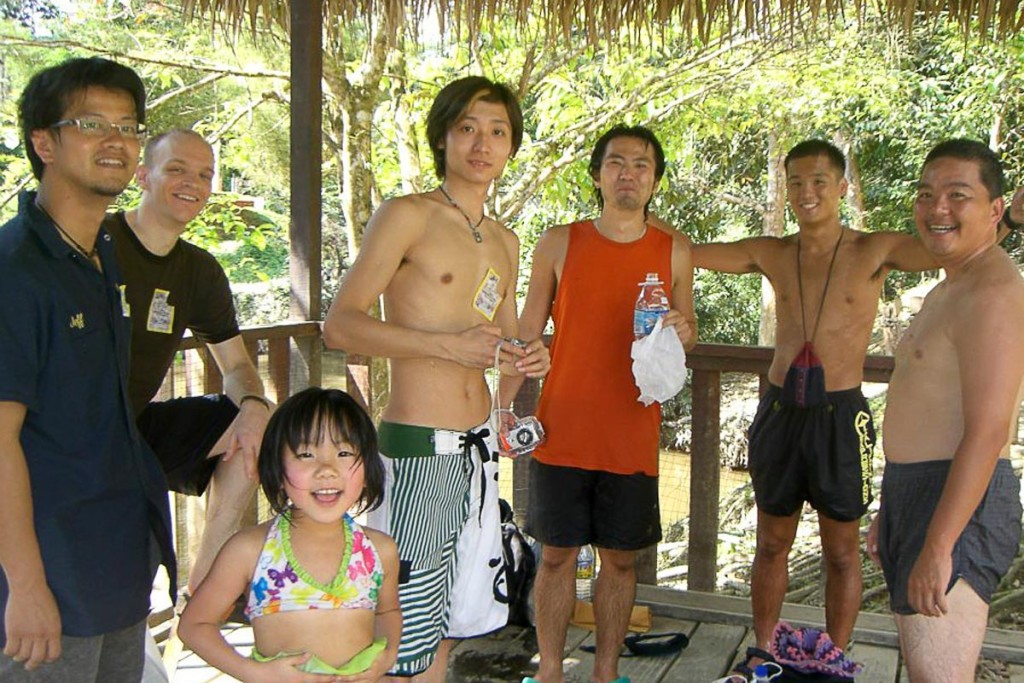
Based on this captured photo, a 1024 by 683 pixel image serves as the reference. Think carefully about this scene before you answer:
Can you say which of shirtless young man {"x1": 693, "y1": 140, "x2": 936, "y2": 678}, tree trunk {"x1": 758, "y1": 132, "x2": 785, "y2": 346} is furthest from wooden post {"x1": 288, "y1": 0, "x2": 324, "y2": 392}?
tree trunk {"x1": 758, "y1": 132, "x2": 785, "y2": 346}

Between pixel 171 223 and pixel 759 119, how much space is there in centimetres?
823

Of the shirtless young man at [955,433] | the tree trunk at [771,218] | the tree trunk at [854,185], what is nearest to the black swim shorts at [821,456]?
the shirtless young man at [955,433]

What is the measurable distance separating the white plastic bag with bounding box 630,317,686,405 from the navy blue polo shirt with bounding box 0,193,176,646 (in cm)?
137

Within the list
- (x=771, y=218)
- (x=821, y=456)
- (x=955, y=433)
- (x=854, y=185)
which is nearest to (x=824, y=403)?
(x=821, y=456)

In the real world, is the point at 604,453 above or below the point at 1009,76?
below

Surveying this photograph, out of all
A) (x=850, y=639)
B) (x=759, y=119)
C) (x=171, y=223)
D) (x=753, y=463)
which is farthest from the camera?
(x=759, y=119)

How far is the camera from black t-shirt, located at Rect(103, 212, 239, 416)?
2117 mm

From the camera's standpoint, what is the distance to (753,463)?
2.94m

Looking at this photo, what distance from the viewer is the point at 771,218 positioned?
37.4 ft

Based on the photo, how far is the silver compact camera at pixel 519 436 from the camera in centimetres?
238

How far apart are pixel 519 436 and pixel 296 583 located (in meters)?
0.83

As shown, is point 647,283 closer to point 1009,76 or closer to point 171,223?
point 171,223

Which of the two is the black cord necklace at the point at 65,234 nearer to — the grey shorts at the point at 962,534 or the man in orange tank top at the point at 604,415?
the man in orange tank top at the point at 604,415

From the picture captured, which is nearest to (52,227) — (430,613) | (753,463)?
(430,613)
